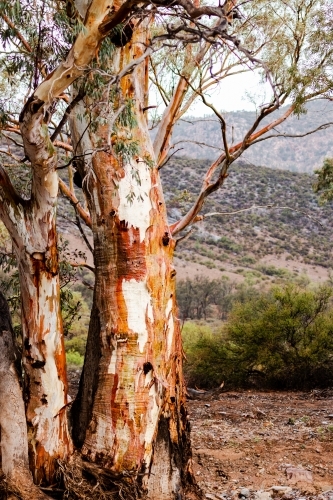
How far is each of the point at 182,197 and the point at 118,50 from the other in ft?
12.8

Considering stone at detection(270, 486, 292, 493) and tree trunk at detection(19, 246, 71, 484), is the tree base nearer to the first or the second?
tree trunk at detection(19, 246, 71, 484)

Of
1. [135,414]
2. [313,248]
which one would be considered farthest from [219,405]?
[313,248]

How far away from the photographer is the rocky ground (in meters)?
4.33

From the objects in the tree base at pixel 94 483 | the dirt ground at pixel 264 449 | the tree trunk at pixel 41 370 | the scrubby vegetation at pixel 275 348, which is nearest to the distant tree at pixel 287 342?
the scrubby vegetation at pixel 275 348

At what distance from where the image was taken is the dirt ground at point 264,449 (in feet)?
14.2

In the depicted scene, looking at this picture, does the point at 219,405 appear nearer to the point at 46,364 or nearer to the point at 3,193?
the point at 46,364

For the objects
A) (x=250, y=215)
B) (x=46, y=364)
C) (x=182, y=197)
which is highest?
(x=250, y=215)

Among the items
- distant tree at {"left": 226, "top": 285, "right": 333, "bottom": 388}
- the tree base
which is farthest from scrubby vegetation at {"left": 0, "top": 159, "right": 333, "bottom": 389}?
the tree base

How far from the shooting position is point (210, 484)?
457 centimetres

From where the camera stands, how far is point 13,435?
3473mm

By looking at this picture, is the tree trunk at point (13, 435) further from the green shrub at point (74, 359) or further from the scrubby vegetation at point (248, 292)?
the green shrub at point (74, 359)

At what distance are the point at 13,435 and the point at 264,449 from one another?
112 inches

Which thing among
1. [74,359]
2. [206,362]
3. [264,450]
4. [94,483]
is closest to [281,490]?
[264,450]

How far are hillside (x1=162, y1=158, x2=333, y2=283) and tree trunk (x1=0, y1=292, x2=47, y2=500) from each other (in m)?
26.8
